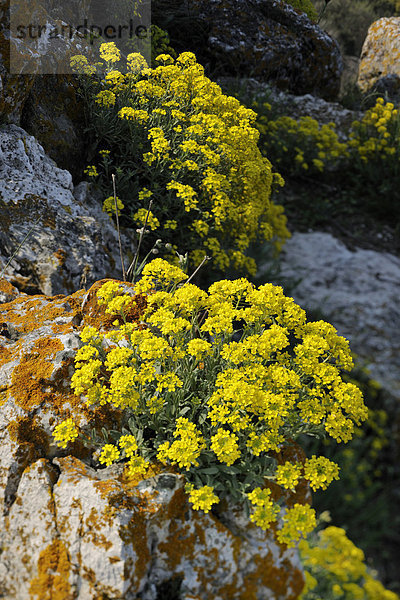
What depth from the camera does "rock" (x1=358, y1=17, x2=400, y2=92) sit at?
8938 mm

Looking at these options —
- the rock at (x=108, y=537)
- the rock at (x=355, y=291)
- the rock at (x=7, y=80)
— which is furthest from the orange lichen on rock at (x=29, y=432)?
the rock at (x=355, y=291)

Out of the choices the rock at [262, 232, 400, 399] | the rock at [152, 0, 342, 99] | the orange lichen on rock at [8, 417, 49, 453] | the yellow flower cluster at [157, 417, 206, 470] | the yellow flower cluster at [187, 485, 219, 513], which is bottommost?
the rock at [262, 232, 400, 399]

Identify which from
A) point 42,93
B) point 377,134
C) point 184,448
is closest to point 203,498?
point 184,448

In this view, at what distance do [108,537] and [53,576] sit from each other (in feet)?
0.81

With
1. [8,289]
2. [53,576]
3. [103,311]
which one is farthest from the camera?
[8,289]

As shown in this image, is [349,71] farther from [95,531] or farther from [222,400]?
[95,531]

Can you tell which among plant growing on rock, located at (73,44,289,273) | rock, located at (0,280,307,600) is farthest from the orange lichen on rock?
plant growing on rock, located at (73,44,289,273)

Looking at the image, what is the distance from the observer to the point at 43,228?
334 cm

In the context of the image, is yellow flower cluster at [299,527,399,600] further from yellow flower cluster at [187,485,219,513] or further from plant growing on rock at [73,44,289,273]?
plant growing on rock at [73,44,289,273]

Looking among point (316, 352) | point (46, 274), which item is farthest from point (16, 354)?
point (316, 352)

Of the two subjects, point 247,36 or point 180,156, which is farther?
point 247,36

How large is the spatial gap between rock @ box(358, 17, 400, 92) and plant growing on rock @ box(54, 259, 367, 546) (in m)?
9.01

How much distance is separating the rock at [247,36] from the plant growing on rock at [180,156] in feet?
11.8

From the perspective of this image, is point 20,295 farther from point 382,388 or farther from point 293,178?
point 293,178
